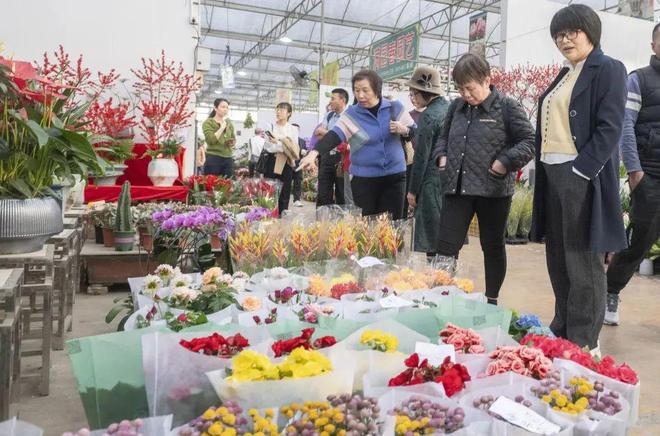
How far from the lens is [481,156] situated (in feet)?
8.17

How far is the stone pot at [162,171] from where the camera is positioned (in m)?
4.56

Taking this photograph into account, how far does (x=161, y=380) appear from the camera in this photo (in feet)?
3.54

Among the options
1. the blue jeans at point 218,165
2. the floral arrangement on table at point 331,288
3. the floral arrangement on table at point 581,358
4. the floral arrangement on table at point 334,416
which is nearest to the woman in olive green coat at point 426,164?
the floral arrangement on table at point 331,288

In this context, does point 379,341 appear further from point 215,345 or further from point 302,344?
point 215,345

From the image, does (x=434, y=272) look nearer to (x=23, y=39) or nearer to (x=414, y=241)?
(x=414, y=241)

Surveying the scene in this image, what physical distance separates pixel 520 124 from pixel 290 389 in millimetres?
1838

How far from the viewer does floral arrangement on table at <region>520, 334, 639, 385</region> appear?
1223mm

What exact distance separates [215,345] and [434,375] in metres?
0.44

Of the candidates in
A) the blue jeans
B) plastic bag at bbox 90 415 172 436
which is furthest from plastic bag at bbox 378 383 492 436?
the blue jeans

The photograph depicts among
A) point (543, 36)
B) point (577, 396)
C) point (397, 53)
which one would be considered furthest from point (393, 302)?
point (397, 53)

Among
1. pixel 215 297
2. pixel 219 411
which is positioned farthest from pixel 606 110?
pixel 219 411

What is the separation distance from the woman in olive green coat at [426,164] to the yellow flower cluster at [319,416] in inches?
89.5

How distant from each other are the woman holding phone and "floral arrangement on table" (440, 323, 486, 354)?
4.80 m

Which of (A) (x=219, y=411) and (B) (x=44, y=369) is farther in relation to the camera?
(B) (x=44, y=369)
